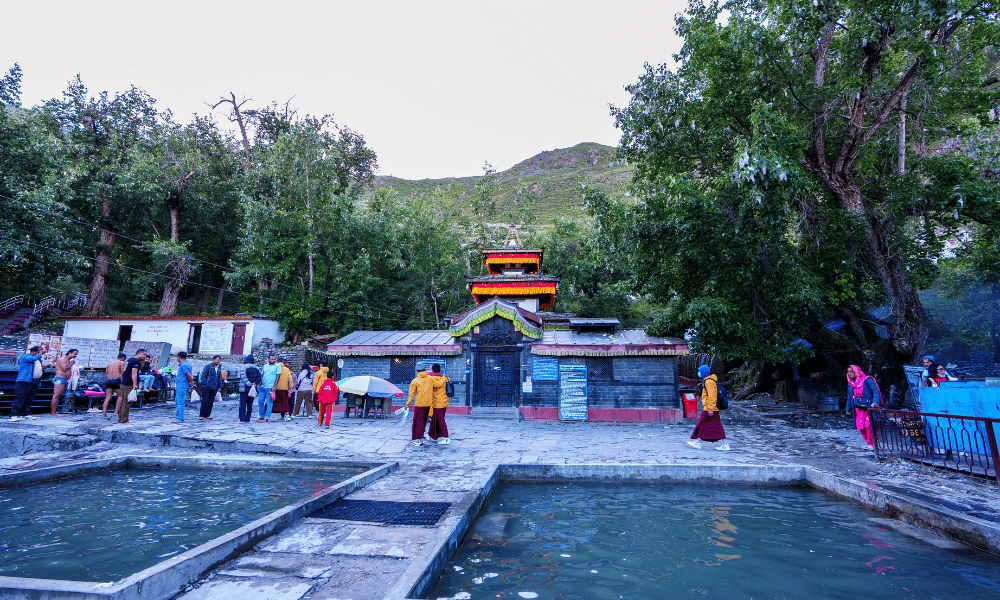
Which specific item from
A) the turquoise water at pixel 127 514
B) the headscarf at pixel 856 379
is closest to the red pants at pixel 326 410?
the turquoise water at pixel 127 514

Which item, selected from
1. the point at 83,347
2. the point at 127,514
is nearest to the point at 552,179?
the point at 83,347

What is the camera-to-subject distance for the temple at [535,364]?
634 inches

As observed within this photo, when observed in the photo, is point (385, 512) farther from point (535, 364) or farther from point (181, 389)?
point (535, 364)

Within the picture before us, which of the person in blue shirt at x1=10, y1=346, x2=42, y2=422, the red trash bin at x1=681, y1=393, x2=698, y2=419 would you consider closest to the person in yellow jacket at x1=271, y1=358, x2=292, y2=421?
Answer: the person in blue shirt at x1=10, y1=346, x2=42, y2=422

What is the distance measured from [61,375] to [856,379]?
19.4 metres

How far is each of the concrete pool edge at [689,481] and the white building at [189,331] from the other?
79.4 ft

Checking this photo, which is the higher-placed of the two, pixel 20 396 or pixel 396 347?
pixel 396 347

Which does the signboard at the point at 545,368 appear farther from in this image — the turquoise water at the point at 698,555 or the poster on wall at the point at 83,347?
the poster on wall at the point at 83,347

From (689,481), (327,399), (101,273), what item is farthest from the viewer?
(101,273)

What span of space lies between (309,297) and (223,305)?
11.9 metres

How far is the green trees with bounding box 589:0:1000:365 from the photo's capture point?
12.9 meters

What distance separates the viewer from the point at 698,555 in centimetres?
479

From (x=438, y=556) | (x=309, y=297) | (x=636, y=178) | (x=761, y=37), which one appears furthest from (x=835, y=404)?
A: (x=309, y=297)

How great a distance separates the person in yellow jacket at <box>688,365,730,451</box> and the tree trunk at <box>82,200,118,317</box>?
36144mm
